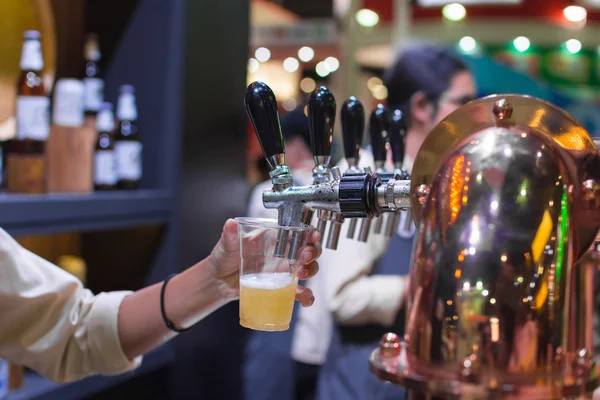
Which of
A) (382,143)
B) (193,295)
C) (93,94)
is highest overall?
(93,94)

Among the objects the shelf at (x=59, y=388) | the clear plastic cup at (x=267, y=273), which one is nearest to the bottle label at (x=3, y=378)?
the shelf at (x=59, y=388)

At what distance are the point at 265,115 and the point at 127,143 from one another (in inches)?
65.9

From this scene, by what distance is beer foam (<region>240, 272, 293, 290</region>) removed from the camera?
0.74 meters

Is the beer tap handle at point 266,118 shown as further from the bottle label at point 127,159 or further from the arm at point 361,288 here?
the bottle label at point 127,159

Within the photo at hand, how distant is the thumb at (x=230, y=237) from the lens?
33.6 inches


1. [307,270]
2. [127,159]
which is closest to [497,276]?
[307,270]

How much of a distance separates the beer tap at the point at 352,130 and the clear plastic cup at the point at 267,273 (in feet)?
0.44

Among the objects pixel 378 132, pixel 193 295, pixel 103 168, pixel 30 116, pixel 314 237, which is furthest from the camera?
pixel 103 168

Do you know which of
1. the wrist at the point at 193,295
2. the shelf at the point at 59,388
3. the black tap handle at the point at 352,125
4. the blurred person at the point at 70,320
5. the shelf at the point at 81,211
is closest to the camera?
the black tap handle at the point at 352,125

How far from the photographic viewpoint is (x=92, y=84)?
7.41 feet

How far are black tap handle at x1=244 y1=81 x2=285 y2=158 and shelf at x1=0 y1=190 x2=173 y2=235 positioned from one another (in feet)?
3.80

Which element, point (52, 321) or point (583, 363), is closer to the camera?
point (583, 363)

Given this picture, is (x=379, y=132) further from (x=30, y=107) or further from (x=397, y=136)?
(x=30, y=107)

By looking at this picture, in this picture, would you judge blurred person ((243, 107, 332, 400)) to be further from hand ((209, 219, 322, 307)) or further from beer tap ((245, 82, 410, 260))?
beer tap ((245, 82, 410, 260))
